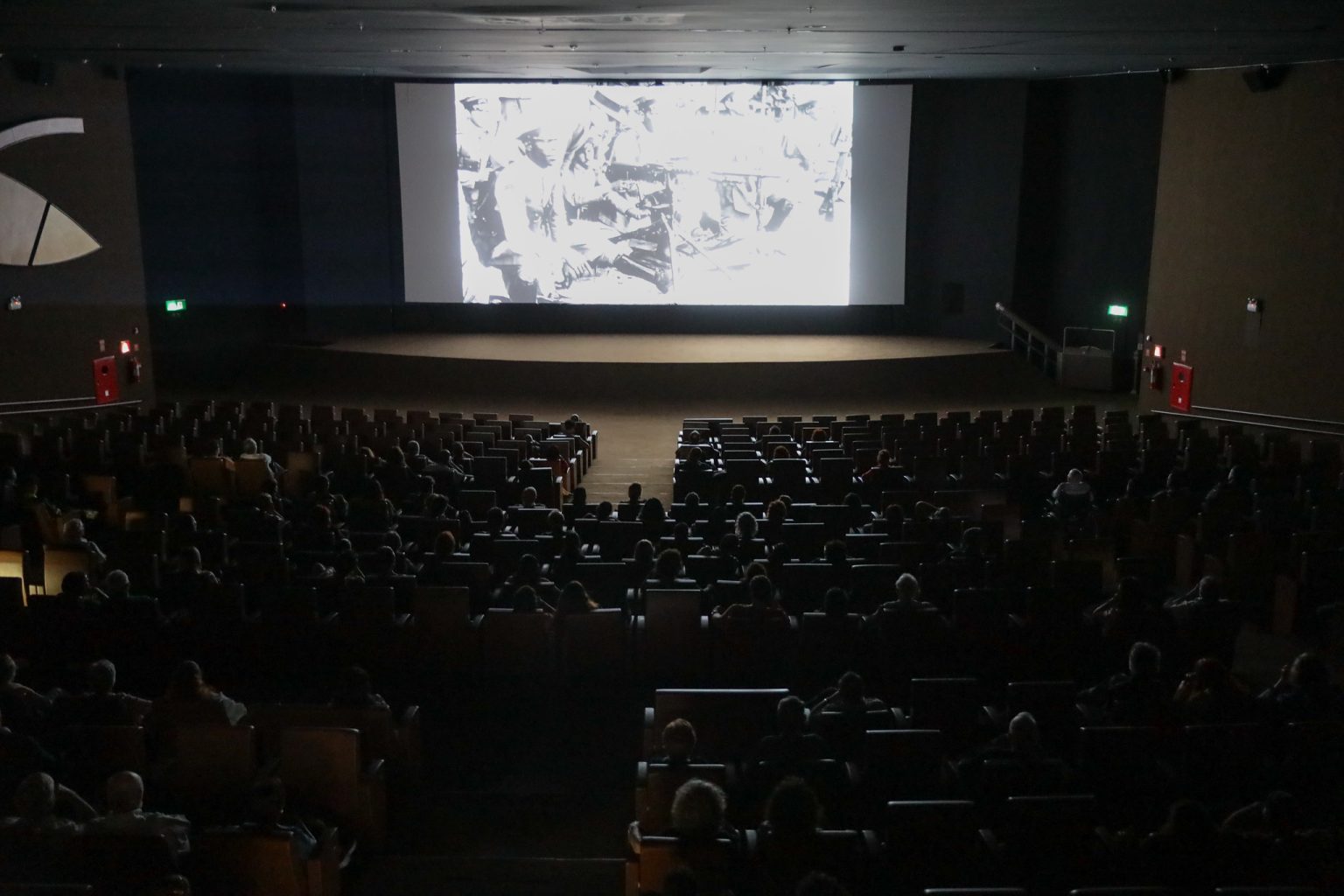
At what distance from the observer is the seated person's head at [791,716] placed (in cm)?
507

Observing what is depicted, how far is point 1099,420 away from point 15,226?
15.7 metres

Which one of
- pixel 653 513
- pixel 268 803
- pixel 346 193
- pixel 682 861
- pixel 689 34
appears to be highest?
pixel 689 34

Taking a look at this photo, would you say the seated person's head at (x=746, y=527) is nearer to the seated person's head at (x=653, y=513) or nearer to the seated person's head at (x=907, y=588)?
the seated person's head at (x=653, y=513)

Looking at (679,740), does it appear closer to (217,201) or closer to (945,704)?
(945,704)

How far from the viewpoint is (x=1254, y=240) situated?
49.5 ft

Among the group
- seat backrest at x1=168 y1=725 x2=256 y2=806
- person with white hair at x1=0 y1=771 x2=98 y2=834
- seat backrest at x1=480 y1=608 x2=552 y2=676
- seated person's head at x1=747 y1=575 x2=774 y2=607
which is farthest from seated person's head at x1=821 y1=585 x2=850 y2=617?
person with white hair at x1=0 y1=771 x2=98 y2=834

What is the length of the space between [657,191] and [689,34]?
29.3 feet

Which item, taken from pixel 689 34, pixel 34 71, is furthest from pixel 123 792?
pixel 34 71

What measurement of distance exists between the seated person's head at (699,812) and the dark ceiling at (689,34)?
20.9 ft

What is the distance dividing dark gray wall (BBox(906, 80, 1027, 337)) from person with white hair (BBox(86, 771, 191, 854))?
18.7 metres

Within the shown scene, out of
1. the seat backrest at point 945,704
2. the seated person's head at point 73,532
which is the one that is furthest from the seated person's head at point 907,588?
the seated person's head at point 73,532

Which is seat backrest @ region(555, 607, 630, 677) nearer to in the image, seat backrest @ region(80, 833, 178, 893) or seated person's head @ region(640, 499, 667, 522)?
seated person's head @ region(640, 499, 667, 522)

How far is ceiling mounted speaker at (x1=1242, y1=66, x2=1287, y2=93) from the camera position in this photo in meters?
14.5

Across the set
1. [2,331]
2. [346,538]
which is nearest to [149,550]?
[346,538]
